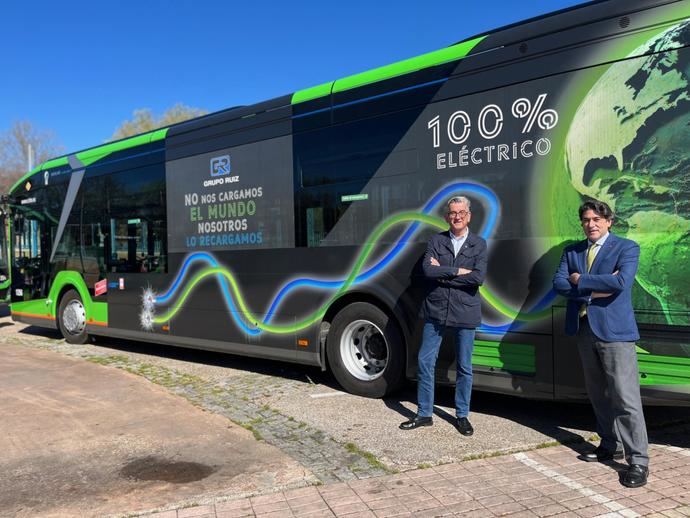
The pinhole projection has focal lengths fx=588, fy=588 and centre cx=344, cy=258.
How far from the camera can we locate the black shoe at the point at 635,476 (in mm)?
3707

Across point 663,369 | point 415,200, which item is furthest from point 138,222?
point 663,369

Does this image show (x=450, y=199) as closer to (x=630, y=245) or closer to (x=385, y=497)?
(x=630, y=245)

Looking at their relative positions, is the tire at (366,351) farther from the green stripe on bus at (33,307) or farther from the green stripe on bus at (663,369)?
the green stripe on bus at (33,307)

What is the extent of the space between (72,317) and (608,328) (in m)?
8.65

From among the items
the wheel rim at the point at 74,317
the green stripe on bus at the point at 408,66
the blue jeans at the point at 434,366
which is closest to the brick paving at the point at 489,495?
the blue jeans at the point at 434,366

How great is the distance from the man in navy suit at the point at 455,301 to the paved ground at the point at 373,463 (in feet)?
0.96

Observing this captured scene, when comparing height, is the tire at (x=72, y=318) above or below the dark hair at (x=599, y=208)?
below

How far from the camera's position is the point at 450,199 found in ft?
16.9

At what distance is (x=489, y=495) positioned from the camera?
361 centimetres

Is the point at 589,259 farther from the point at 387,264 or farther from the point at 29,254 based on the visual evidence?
the point at 29,254

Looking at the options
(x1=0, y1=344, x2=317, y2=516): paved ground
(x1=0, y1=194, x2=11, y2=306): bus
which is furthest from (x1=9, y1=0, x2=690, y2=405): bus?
(x1=0, y1=194, x2=11, y2=306): bus

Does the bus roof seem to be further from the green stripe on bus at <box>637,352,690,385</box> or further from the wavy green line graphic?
the green stripe on bus at <box>637,352,690,385</box>

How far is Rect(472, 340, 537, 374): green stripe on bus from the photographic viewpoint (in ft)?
15.4

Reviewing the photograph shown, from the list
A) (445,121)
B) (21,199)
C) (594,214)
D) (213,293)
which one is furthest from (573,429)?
(21,199)
